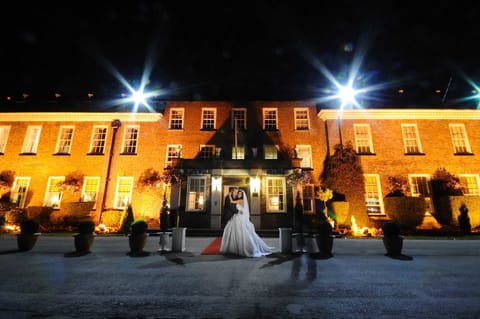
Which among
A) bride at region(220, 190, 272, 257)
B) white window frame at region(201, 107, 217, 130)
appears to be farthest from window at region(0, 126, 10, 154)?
bride at region(220, 190, 272, 257)

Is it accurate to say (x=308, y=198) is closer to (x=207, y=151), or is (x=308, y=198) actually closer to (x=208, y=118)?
(x=207, y=151)

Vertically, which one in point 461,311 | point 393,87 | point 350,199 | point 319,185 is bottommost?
point 461,311

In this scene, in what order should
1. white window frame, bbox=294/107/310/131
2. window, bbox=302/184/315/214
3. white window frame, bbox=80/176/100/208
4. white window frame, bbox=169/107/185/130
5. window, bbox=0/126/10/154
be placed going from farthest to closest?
white window frame, bbox=169/107/185/130 → white window frame, bbox=294/107/310/131 → window, bbox=0/126/10/154 → white window frame, bbox=80/176/100/208 → window, bbox=302/184/315/214

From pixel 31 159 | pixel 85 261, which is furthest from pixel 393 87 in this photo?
pixel 31 159

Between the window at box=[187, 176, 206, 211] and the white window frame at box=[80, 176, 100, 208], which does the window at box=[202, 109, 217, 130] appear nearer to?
the window at box=[187, 176, 206, 211]

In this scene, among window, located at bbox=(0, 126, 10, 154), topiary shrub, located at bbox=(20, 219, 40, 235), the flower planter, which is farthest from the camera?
window, located at bbox=(0, 126, 10, 154)

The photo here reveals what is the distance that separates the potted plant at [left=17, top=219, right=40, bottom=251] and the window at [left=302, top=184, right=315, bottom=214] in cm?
1443

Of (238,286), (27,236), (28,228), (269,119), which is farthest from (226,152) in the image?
(238,286)

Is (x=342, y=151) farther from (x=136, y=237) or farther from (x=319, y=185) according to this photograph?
(x=136, y=237)

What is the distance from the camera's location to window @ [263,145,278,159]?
17.5 m

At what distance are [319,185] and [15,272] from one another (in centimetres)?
1581

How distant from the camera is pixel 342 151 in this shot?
16.1 m

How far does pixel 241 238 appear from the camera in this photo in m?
7.46

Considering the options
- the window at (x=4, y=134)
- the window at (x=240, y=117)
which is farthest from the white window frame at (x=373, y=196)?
the window at (x=4, y=134)
